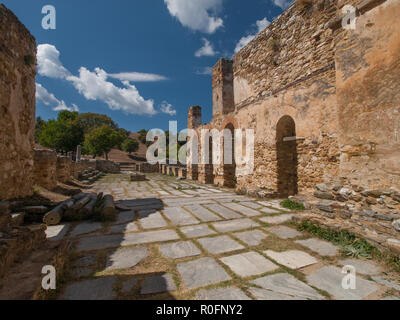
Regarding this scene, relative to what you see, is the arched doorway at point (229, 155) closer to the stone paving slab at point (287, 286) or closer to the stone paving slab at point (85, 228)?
the stone paving slab at point (85, 228)

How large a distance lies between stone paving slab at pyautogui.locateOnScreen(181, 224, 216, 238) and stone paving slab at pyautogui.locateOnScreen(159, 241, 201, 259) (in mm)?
310

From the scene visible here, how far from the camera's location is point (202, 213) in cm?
443

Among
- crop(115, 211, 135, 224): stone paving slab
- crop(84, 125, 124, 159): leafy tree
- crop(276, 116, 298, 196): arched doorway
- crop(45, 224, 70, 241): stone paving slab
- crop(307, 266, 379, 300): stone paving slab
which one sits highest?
crop(84, 125, 124, 159): leafy tree

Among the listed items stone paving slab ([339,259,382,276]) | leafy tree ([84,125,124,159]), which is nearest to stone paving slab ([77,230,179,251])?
stone paving slab ([339,259,382,276])

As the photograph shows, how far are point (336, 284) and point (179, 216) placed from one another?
2.93 metres

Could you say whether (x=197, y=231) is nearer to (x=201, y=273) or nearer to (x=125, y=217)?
(x=201, y=273)

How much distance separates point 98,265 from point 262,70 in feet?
24.4

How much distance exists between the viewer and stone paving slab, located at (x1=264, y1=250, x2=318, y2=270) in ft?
7.51

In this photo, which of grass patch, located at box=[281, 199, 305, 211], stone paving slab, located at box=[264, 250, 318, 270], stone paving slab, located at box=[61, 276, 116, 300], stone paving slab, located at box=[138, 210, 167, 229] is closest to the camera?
stone paving slab, located at box=[61, 276, 116, 300]

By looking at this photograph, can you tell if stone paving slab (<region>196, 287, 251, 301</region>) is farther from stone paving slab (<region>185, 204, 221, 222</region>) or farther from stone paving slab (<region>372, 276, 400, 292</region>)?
stone paving slab (<region>185, 204, 221, 222</region>)

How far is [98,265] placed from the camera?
222cm

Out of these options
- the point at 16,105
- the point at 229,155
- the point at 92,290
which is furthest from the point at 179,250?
the point at 229,155
